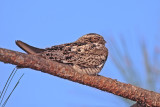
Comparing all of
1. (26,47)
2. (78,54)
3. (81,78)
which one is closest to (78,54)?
(78,54)

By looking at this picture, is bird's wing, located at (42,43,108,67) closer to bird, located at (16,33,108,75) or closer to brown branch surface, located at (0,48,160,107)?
bird, located at (16,33,108,75)

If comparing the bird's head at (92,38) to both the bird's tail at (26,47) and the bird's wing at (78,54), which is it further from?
the bird's tail at (26,47)

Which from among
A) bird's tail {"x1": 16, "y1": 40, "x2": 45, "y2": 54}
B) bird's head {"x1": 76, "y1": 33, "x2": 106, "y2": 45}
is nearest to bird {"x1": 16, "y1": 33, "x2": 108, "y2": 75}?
bird's tail {"x1": 16, "y1": 40, "x2": 45, "y2": 54}

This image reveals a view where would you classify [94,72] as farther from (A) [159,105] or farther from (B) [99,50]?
(A) [159,105]

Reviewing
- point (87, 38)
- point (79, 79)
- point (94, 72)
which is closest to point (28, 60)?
point (79, 79)

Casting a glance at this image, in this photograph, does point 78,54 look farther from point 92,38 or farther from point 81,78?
point 92,38

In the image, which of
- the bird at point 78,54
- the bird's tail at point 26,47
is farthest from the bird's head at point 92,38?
the bird's tail at point 26,47

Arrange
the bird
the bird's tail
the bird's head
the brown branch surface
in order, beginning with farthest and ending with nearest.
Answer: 1. the bird's head
2. the bird
3. the bird's tail
4. the brown branch surface
